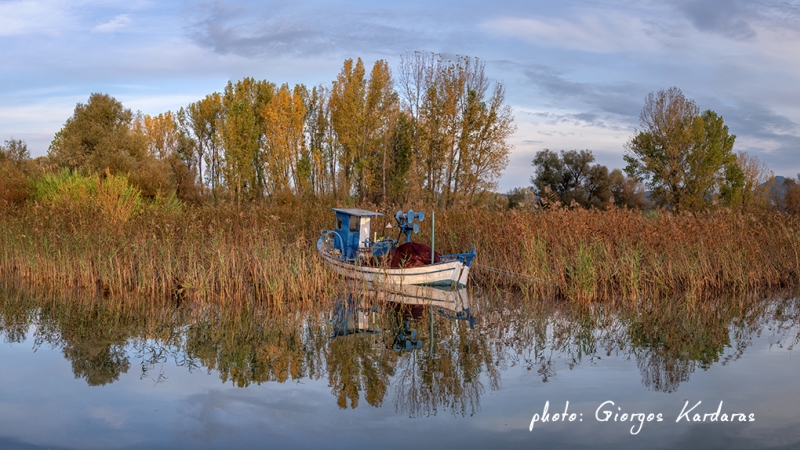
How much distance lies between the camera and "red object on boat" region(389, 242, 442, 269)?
13.0 metres

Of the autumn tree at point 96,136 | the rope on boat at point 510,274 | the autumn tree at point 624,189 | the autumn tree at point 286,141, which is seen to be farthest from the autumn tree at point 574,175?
the rope on boat at point 510,274

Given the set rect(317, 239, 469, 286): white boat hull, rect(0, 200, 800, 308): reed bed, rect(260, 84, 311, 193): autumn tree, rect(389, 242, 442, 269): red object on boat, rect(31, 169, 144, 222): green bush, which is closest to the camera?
rect(0, 200, 800, 308): reed bed

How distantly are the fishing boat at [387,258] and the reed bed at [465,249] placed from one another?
53 centimetres

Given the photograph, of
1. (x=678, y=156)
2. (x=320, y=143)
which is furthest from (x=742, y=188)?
(x=320, y=143)

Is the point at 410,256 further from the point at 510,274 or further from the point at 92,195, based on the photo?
the point at 92,195

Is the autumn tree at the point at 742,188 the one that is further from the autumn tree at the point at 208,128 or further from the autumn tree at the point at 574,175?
the autumn tree at the point at 208,128

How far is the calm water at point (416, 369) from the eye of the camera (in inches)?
225

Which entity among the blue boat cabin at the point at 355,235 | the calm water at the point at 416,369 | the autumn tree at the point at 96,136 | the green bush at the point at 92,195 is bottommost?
the calm water at the point at 416,369

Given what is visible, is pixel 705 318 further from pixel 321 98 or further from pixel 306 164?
pixel 321 98

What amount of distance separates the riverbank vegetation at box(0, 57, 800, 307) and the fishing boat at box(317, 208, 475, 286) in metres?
0.63

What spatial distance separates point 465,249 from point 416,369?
8297mm

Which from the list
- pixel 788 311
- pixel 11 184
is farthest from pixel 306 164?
pixel 788 311

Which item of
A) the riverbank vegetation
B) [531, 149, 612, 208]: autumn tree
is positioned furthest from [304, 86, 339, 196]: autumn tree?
[531, 149, 612, 208]: autumn tree

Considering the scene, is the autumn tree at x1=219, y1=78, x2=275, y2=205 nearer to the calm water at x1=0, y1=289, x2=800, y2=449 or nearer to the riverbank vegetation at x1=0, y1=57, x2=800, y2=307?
the riverbank vegetation at x1=0, y1=57, x2=800, y2=307
